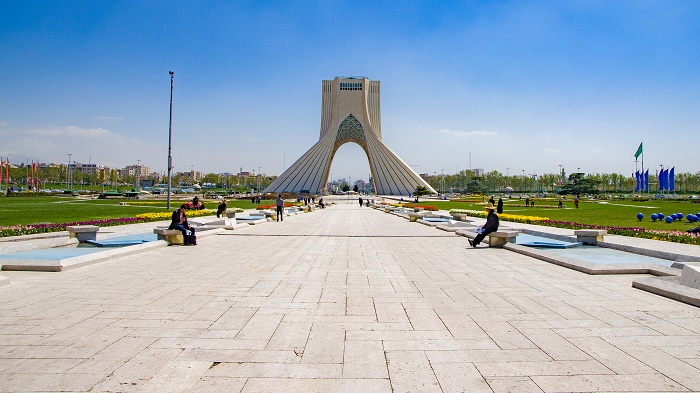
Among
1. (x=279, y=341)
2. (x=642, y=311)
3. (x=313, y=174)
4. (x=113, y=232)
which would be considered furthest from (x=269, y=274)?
(x=313, y=174)

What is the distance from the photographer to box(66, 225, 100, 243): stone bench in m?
8.45

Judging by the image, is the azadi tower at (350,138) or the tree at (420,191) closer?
the tree at (420,191)

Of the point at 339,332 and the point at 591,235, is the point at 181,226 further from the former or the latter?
the point at 591,235

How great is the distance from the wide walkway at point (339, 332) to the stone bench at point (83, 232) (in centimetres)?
351

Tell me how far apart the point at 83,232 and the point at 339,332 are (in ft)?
24.0

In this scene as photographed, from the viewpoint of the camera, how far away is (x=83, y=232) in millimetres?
8570

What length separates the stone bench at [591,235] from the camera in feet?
28.6

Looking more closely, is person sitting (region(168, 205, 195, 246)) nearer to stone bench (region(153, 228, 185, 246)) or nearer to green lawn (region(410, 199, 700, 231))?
stone bench (region(153, 228, 185, 246))

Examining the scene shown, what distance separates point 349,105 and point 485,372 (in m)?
60.6

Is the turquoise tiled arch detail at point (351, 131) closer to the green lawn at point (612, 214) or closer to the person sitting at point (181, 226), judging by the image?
the green lawn at point (612, 214)

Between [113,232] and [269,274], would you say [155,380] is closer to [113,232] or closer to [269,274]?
[269,274]

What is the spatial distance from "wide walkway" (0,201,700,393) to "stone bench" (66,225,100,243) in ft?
11.5

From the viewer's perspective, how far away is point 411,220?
16.4 metres

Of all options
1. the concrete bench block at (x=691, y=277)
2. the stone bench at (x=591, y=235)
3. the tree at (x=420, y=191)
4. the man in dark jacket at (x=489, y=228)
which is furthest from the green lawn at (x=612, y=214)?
the tree at (x=420, y=191)
